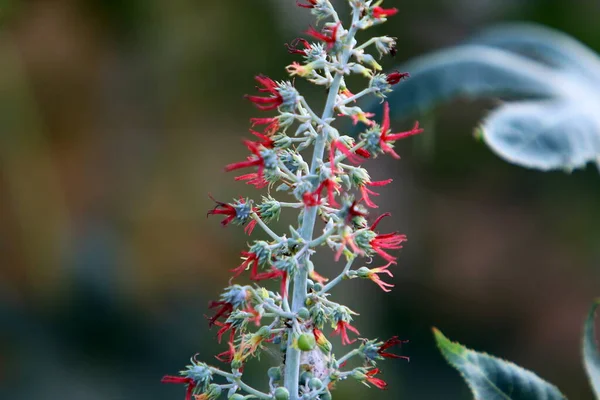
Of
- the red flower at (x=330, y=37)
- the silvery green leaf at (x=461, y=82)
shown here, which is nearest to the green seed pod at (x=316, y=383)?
the red flower at (x=330, y=37)

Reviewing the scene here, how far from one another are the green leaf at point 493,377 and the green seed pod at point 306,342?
0.23 m

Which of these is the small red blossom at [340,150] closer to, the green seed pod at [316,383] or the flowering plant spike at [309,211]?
the flowering plant spike at [309,211]

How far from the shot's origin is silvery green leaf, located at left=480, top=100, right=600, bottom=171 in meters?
0.88

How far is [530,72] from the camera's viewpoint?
4.06 feet

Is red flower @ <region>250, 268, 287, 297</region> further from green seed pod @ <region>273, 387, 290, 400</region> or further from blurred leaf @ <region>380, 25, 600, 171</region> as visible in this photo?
blurred leaf @ <region>380, 25, 600, 171</region>

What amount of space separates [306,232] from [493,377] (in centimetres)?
35

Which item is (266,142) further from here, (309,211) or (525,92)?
(525,92)

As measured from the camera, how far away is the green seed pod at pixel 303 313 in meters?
0.65

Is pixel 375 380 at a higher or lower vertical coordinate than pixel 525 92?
lower

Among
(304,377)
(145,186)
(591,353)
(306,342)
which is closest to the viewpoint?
(306,342)

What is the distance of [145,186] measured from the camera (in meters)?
3.50

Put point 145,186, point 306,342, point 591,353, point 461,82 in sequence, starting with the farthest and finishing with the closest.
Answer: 1. point 145,186
2. point 461,82
3. point 591,353
4. point 306,342

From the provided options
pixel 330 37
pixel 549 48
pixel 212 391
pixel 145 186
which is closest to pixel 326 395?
pixel 212 391

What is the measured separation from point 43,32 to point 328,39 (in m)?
3.15
